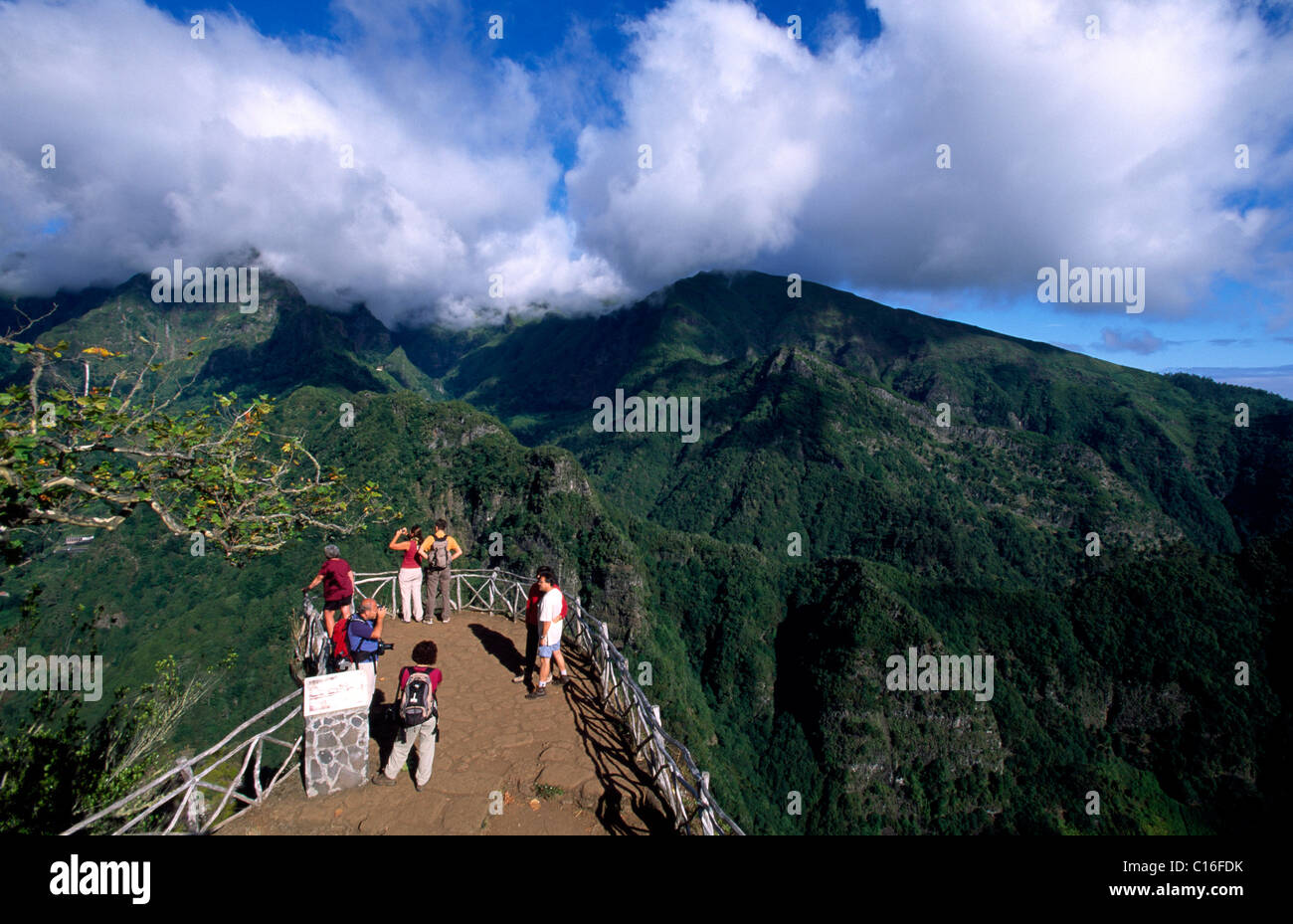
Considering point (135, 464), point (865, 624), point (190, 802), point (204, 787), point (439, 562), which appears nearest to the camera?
point (190, 802)

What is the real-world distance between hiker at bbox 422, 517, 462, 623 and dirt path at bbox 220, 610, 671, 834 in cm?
331

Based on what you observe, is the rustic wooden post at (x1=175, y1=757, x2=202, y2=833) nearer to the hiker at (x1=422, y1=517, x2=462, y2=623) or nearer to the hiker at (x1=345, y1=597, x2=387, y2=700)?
the hiker at (x1=345, y1=597, x2=387, y2=700)

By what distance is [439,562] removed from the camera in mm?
17547

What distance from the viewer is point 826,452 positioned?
6186 inches

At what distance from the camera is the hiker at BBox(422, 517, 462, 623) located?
1744 cm

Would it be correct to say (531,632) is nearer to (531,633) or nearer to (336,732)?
(531,633)

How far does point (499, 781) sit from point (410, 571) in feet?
28.3

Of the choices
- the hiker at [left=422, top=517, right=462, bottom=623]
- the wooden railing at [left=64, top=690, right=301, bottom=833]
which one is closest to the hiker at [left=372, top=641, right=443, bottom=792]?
the wooden railing at [left=64, top=690, right=301, bottom=833]

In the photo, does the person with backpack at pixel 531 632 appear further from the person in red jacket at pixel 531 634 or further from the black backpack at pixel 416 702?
the black backpack at pixel 416 702

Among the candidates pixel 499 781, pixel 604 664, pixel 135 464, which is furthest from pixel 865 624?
pixel 135 464

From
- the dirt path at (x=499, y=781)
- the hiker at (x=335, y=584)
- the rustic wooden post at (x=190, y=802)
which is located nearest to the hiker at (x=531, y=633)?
the dirt path at (x=499, y=781)

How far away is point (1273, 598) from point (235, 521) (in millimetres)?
116239

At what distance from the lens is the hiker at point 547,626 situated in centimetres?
1289
